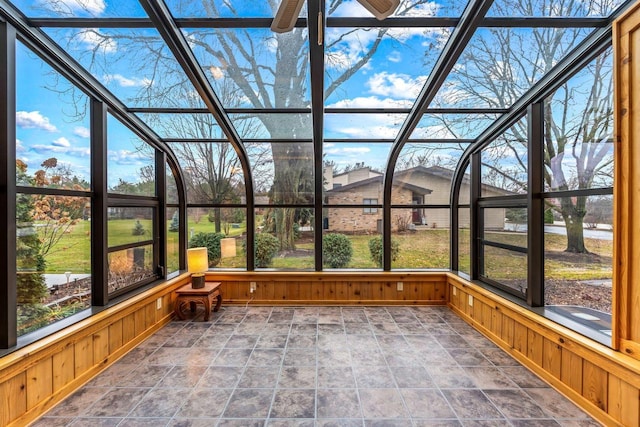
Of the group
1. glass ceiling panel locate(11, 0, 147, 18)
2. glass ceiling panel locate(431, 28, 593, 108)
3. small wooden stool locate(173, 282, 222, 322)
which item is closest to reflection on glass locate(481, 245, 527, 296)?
glass ceiling panel locate(431, 28, 593, 108)

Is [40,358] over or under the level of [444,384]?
over

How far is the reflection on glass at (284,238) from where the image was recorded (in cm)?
496

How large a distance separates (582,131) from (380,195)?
271 cm

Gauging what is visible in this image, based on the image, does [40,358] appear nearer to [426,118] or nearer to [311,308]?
[311,308]

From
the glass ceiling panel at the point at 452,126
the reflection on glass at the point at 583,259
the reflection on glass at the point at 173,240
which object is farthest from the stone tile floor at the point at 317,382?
the glass ceiling panel at the point at 452,126

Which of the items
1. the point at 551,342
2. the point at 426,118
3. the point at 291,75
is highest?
the point at 291,75

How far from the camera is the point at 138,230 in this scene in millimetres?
4016

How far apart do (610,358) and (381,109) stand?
3163mm

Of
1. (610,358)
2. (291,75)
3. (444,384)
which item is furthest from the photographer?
(291,75)

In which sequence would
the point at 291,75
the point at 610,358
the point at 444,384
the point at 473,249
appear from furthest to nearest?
1. the point at 473,249
2. the point at 291,75
3. the point at 444,384
4. the point at 610,358

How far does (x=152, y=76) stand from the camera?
10.1 feet

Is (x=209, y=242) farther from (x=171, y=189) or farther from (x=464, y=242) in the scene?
(x=464, y=242)

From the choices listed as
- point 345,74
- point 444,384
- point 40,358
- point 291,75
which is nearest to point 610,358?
point 444,384

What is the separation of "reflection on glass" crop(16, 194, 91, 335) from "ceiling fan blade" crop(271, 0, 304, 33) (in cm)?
258
